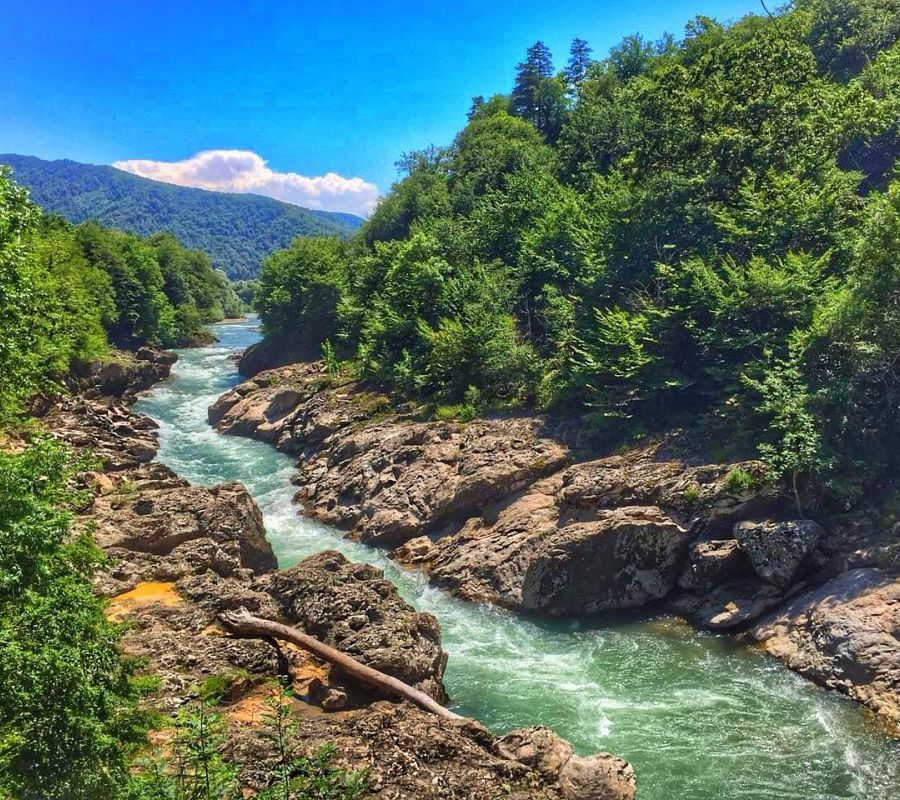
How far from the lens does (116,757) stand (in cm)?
834

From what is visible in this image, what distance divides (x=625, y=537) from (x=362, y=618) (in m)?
9.50

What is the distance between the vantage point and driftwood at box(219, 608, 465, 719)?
13570mm

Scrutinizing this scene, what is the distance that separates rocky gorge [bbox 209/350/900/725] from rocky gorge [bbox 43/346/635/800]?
18.9ft

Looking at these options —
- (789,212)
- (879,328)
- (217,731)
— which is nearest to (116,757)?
(217,731)

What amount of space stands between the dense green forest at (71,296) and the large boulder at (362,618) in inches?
314

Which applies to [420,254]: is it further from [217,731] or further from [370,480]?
[217,731]

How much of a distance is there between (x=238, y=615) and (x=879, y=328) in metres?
20.5

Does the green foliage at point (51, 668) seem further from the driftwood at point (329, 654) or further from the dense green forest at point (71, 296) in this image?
the driftwood at point (329, 654)

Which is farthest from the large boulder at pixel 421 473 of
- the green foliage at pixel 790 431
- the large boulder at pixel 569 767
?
the large boulder at pixel 569 767

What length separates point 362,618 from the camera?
1584cm

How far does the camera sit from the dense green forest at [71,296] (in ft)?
37.7

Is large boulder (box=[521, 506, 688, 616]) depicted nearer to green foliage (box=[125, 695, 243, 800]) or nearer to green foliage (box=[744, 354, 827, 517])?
green foliage (box=[744, 354, 827, 517])

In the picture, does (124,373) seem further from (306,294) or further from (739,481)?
(739,481)

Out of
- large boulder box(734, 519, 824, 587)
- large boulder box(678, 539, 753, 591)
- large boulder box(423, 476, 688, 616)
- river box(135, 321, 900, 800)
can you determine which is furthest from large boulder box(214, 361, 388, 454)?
large boulder box(734, 519, 824, 587)
